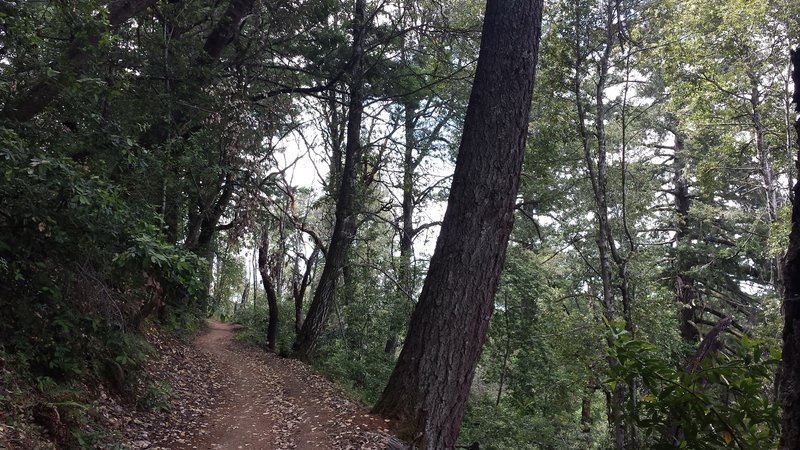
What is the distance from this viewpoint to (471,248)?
4637 millimetres

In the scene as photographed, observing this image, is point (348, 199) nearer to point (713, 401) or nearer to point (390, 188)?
point (390, 188)

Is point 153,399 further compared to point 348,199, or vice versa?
point 348,199

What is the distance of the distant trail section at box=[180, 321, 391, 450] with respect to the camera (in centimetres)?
511

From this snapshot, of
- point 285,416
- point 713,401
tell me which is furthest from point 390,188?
point 713,401

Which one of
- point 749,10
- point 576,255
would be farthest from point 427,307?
point 576,255

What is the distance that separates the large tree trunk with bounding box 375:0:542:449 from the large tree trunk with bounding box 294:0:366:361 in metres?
6.97

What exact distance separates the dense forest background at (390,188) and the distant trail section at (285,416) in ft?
4.63

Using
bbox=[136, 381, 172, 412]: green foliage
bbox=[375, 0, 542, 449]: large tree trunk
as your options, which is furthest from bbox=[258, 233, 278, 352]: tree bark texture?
bbox=[375, 0, 542, 449]: large tree trunk

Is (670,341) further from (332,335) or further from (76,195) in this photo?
(76,195)

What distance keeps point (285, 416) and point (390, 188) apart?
322 inches

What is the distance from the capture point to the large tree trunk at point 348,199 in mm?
11523

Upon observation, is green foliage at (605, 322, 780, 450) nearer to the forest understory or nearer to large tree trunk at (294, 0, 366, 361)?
the forest understory

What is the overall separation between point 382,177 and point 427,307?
9.42 meters

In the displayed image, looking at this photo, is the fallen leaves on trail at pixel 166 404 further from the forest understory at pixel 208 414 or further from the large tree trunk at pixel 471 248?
the large tree trunk at pixel 471 248
